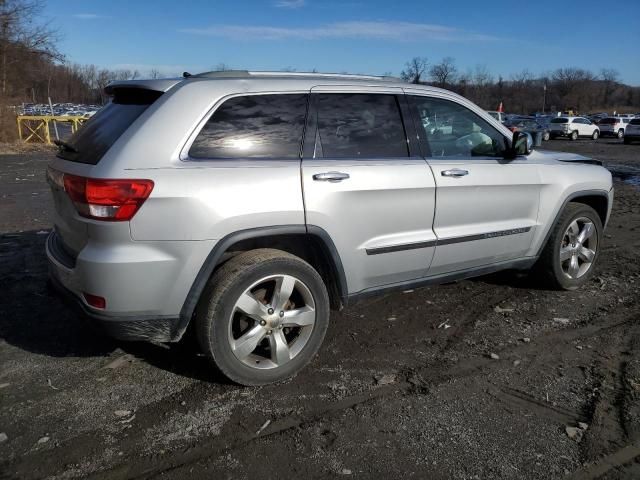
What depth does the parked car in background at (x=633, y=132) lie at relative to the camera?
32312mm

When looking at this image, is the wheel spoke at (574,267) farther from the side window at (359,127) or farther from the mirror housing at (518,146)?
the side window at (359,127)

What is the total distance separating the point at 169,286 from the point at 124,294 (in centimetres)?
23

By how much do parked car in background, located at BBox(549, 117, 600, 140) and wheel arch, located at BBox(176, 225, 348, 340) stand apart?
126 feet

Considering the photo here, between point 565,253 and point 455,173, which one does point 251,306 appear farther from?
point 565,253

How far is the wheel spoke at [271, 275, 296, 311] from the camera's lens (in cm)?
332

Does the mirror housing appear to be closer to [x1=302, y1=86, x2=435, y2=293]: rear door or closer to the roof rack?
[x1=302, y1=86, x2=435, y2=293]: rear door

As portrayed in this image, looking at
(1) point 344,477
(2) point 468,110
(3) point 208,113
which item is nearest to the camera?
(1) point 344,477

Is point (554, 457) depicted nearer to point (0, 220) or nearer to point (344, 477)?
point (344, 477)

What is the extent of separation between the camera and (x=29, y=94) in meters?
30.3

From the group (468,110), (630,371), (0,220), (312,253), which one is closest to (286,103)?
(312,253)

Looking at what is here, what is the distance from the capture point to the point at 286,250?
3.56m

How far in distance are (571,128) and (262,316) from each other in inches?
1554

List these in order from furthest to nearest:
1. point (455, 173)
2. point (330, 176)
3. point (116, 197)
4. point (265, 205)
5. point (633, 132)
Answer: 1. point (633, 132)
2. point (455, 173)
3. point (330, 176)
4. point (265, 205)
5. point (116, 197)

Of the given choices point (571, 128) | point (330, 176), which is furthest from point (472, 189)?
point (571, 128)
